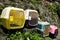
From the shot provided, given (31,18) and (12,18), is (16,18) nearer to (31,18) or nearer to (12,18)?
(12,18)

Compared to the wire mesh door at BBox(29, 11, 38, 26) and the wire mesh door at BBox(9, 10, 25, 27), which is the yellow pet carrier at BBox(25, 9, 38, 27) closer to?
the wire mesh door at BBox(29, 11, 38, 26)

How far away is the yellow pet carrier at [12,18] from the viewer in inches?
245

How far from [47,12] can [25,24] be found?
2.15 metres

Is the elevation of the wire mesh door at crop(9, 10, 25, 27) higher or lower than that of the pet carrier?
higher

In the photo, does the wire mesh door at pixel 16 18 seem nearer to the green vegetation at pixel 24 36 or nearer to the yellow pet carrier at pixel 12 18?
the yellow pet carrier at pixel 12 18

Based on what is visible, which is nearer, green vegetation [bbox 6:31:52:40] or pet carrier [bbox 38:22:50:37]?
green vegetation [bbox 6:31:52:40]

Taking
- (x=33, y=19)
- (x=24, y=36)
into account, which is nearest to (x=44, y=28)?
(x=33, y=19)

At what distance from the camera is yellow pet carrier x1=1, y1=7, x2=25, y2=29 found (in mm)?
6214

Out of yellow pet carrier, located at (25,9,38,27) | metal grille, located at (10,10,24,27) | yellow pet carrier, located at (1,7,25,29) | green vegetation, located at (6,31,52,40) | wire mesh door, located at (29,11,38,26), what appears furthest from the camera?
wire mesh door, located at (29,11,38,26)

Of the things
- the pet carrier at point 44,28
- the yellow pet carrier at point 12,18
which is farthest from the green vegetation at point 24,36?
the pet carrier at point 44,28

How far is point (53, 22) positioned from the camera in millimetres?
8867

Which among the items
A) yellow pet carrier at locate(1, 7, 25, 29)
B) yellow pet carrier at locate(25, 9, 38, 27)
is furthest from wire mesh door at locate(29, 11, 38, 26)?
yellow pet carrier at locate(1, 7, 25, 29)

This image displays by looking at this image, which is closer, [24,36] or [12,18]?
[24,36]

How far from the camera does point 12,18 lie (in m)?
6.44
